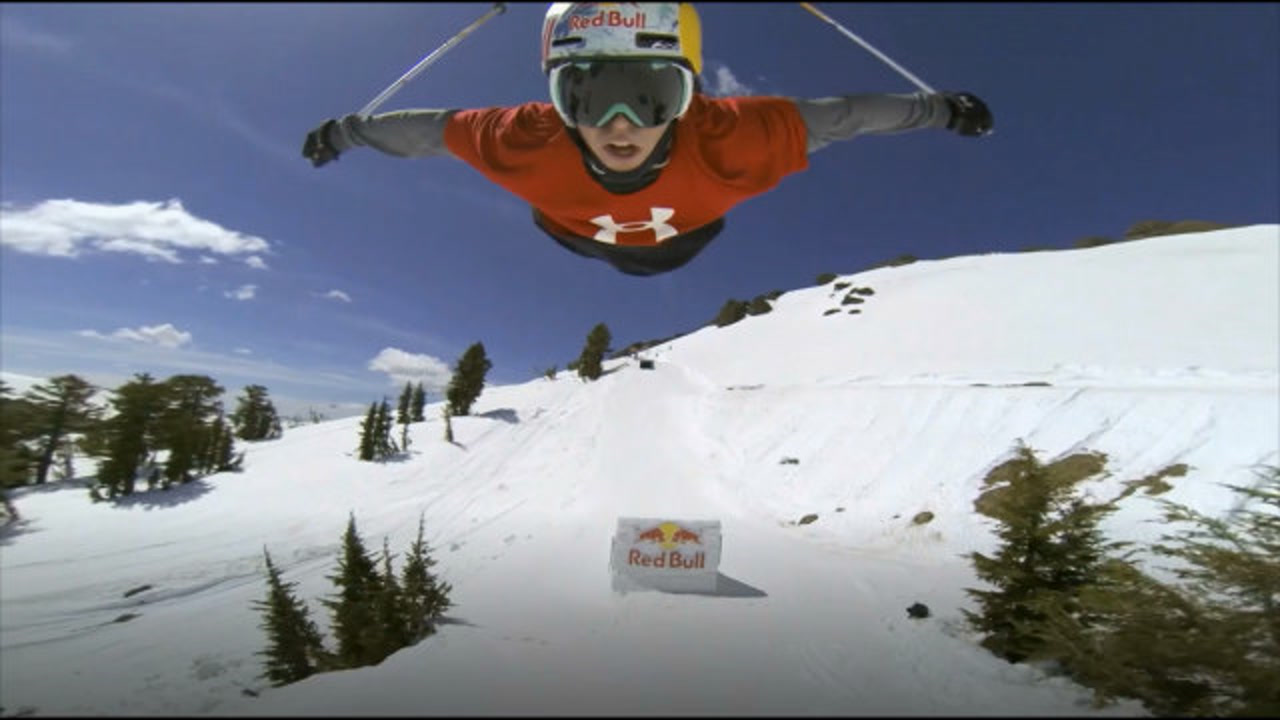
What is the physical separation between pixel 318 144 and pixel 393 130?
1.90ft

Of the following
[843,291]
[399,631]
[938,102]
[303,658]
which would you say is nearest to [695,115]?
[938,102]

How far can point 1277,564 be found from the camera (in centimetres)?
646

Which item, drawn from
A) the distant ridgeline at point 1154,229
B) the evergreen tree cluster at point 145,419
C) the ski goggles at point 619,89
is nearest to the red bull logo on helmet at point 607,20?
the ski goggles at point 619,89

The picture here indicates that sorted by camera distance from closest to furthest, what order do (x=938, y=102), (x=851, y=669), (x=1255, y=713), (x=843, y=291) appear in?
(x=938, y=102) → (x=1255, y=713) → (x=851, y=669) → (x=843, y=291)

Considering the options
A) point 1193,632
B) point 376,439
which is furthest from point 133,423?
point 376,439

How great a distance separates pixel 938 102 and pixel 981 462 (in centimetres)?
1995

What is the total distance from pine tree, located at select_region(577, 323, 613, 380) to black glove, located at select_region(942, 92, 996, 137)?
52212 mm

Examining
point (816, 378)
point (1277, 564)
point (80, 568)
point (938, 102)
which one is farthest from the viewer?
point (816, 378)

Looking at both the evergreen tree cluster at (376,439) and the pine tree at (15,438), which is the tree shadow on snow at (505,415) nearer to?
the evergreen tree cluster at (376,439)

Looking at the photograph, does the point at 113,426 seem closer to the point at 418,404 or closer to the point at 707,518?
the point at 707,518

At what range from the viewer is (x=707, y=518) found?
23344 mm

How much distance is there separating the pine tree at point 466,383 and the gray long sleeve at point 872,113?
45024 mm

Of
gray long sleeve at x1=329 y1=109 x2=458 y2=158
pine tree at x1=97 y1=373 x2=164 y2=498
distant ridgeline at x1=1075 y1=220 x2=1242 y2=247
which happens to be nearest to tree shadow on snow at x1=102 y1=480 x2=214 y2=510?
pine tree at x1=97 y1=373 x2=164 y2=498

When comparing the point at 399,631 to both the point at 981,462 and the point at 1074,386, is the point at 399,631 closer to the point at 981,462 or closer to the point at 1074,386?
the point at 981,462
